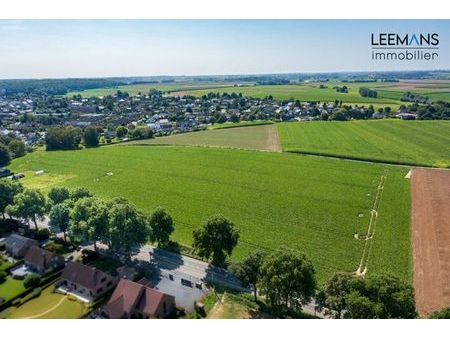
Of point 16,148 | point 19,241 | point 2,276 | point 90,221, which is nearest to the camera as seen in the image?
point 2,276

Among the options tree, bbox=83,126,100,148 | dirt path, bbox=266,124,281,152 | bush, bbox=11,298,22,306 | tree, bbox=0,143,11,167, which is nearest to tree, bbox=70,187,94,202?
bush, bbox=11,298,22,306

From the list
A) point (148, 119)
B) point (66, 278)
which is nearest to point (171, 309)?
point (66, 278)

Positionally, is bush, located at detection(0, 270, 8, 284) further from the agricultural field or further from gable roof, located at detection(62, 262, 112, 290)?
the agricultural field

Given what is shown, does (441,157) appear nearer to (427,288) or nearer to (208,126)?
(427,288)

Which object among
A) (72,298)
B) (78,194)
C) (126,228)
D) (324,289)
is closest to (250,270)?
(324,289)

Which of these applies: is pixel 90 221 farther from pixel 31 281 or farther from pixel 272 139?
pixel 272 139
